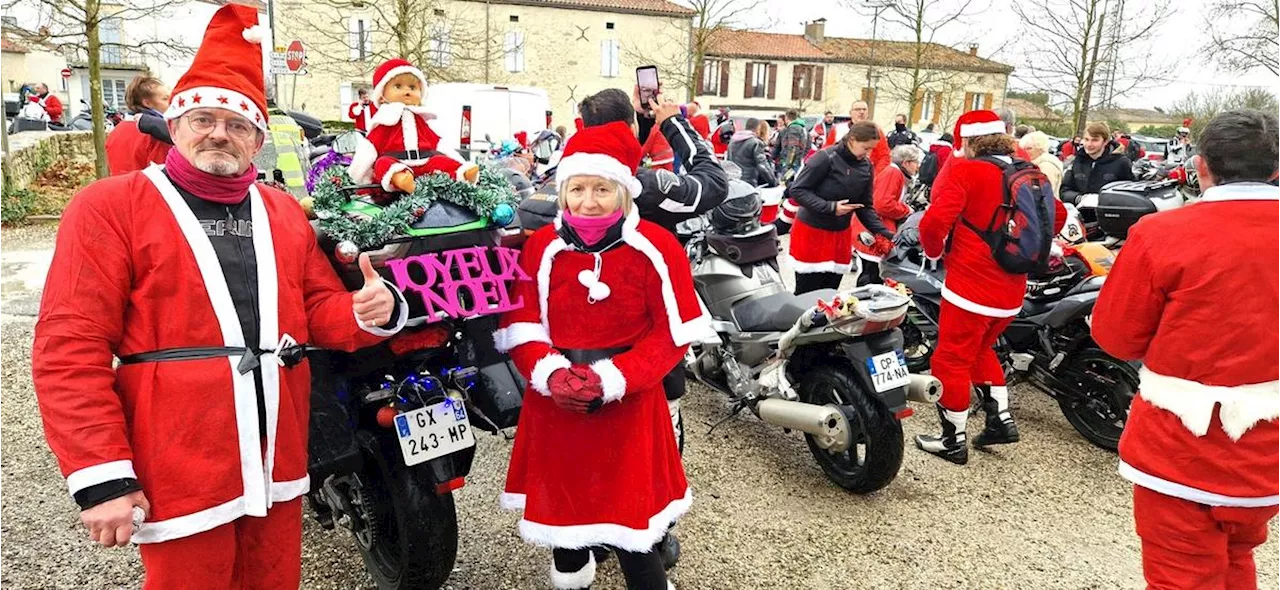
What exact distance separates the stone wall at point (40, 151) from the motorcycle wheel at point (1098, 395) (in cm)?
1259

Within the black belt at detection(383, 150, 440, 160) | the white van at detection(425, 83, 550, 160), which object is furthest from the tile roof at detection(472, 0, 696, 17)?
the black belt at detection(383, 150, 440, 160)

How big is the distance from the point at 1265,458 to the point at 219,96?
109 inches

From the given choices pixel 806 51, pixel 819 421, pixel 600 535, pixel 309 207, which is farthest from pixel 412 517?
pixel 806 51

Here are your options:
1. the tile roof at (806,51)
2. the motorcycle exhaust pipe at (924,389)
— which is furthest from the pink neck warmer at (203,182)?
the tile roof at (806,51)

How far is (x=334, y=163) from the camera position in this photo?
3.11 m

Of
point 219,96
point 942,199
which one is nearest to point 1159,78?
point 942,199

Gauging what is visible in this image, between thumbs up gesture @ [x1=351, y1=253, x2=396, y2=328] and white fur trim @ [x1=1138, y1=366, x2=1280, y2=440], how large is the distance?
82.4 inches

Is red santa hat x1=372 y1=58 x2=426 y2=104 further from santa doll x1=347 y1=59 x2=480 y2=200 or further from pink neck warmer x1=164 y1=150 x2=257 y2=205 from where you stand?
pink neck warmer x1=164 y1=150 x2=257 y2=205

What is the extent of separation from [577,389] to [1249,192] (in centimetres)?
185

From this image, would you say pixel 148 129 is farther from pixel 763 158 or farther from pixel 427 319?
pixel 763 158

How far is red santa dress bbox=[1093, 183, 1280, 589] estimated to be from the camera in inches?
84.8

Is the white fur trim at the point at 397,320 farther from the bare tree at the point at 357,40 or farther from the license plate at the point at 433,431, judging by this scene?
the bare tree at the point at 357,40

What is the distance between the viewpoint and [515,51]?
3559 cm

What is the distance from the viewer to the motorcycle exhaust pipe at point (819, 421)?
369cm
